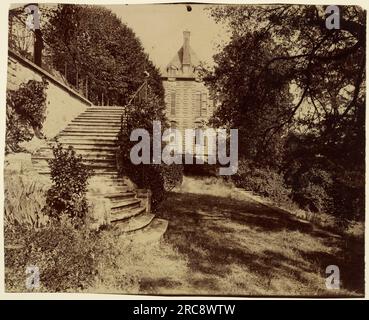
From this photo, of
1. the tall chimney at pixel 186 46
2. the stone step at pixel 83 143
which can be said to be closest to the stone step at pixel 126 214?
the stone step at pixel 83 143

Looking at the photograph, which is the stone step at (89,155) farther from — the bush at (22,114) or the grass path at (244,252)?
→ the grass path at (244,252)

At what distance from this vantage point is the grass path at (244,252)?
179 inches

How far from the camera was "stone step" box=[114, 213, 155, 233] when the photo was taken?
15.0 ft

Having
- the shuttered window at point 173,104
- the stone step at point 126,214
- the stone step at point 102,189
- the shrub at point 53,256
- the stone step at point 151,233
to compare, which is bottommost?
the shrub at point 53,256

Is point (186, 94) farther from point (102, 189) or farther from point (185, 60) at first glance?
point (102, 189)

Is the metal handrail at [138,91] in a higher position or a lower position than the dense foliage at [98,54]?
lower

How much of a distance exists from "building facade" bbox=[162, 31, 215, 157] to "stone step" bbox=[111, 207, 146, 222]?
72 centimetres

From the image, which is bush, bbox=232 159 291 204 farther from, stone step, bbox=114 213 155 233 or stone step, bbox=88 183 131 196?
stone step, bbox=88 183 131 196

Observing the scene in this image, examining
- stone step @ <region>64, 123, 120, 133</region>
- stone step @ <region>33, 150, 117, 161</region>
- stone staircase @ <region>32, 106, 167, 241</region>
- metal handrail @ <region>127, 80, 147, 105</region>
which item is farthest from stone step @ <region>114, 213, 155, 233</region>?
metal handrail @ <region>127, 80, 147, 105</region>

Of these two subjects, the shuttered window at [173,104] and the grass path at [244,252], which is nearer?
the grass path at [244,252]

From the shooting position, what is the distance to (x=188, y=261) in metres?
4.56
